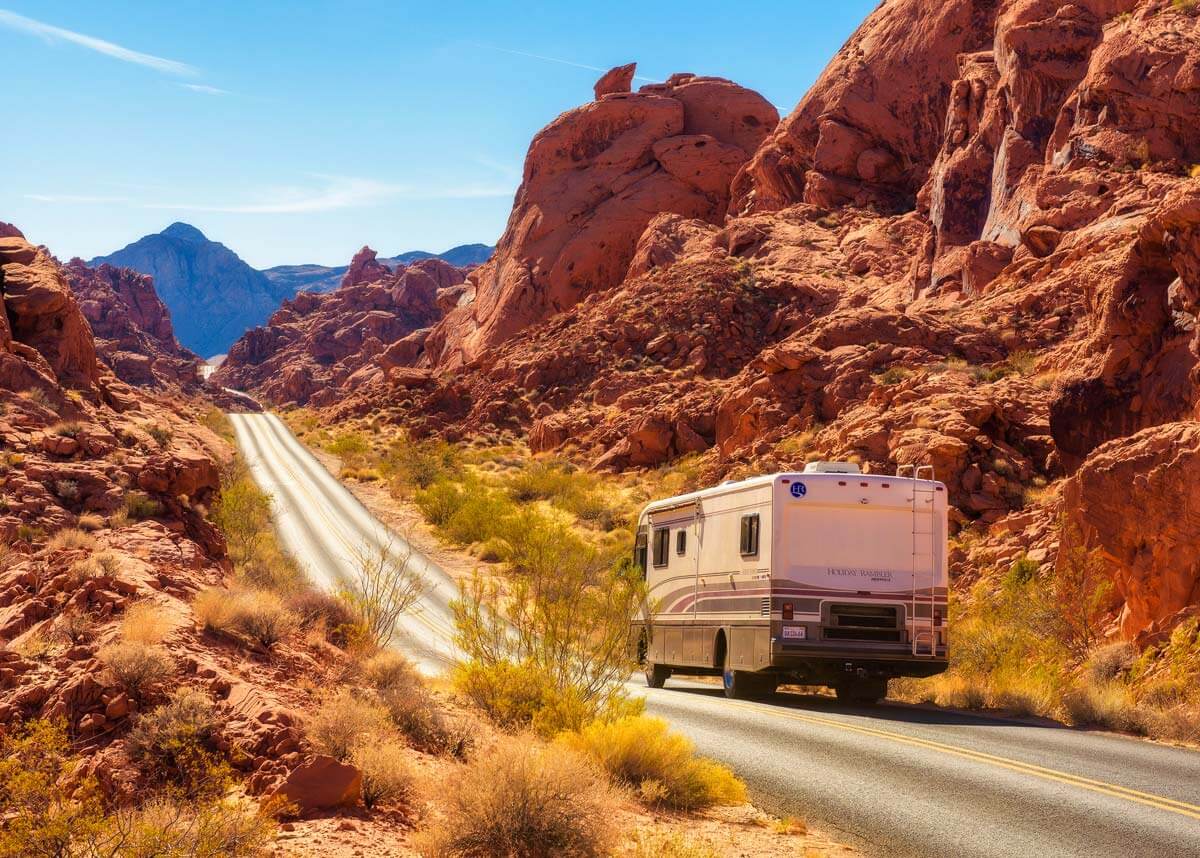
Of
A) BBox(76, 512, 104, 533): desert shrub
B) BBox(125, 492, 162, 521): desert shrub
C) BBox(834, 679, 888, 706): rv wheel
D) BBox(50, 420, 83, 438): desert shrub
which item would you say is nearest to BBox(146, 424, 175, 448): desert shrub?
BBox(50, 420, 83, 438): desert shrub

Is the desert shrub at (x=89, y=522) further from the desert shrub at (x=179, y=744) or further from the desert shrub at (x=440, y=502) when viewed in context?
the desert shrub at (x=440, y=502)

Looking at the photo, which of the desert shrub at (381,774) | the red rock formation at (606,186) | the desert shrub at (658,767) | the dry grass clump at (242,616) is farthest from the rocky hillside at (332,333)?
the desert shrub at (381,774)

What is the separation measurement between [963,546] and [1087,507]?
7.55 m

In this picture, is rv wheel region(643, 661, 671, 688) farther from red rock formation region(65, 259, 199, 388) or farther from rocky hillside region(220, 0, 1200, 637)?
red rock formation region(65, 259, 199, 388)

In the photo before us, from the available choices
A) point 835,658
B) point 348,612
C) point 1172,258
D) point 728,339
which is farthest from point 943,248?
point 348,612

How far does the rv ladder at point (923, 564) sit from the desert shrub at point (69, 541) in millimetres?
10941

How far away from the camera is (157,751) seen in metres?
7.67

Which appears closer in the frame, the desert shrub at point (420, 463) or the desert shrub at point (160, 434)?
the desert shrub at point (160, 434)

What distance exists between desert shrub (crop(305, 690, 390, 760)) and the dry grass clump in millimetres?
1347

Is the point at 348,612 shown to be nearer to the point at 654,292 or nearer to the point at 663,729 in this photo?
the point at 663,729

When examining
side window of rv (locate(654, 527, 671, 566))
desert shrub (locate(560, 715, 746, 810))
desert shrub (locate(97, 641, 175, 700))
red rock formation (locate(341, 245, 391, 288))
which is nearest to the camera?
desert shrub (locate(97, 641, 175, 700))

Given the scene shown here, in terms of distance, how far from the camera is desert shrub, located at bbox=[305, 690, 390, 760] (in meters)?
8.32

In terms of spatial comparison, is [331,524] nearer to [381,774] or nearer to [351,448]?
[351,448]

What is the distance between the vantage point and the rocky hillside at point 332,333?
137625 mm
